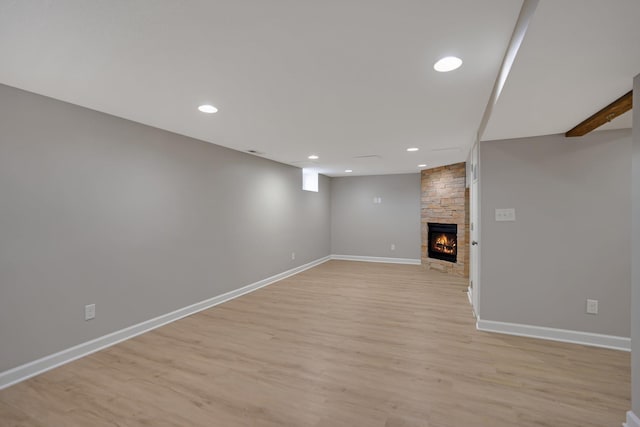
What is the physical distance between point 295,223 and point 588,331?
4.77 m

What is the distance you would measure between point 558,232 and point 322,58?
9.64 ft

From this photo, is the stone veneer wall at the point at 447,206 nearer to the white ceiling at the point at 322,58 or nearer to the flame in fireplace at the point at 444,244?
the flame in fireplace at the point at 444,244

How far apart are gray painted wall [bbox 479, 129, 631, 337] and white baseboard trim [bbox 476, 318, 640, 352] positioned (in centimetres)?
5

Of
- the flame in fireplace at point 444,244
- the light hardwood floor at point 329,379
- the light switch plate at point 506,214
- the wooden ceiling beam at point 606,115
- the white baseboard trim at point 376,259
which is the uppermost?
the wooden ceiling beam at point 606,115

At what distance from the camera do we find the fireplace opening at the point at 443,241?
6402 mm

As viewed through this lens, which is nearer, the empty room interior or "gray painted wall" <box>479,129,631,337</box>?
the empty room interior

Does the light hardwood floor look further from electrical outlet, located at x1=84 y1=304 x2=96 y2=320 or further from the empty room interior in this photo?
electrical outlet, located at x1=84 y1=304 x2=96 y2=320

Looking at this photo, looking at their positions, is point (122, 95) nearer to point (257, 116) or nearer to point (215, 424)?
point (257, 116)

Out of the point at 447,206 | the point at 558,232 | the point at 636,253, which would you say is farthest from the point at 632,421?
the point at 447,206

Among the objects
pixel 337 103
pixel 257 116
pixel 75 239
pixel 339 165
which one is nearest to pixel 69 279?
pixel 75 239

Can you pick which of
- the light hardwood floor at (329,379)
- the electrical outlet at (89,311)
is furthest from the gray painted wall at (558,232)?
the electrical outlet at (89,311)

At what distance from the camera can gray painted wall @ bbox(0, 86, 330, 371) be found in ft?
7.55

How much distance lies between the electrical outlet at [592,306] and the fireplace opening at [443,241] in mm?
3304

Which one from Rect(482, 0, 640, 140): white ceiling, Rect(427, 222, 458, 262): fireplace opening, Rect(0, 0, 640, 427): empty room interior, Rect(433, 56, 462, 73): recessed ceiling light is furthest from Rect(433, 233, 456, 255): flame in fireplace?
Rect(433, 56, 462, 73): recessed ceiling light
